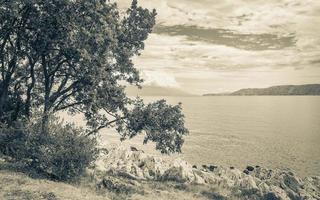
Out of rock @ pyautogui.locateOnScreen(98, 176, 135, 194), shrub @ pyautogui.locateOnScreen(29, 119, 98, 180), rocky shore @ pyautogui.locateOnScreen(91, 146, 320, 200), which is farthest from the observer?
rocky shore @ pyautogui.locateOnScreen(91, 146, 320, 200)

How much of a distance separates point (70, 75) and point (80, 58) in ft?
8.89

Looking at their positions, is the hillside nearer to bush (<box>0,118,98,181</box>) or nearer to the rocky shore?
the rocky shore

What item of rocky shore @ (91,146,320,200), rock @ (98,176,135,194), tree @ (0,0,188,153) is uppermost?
tree @ (0,0,188,153)

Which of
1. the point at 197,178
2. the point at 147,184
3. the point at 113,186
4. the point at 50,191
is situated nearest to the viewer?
the point at 50,191

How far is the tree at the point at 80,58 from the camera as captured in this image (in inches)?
762

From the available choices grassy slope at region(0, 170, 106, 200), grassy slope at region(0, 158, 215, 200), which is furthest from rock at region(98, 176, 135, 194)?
grassy slope at region(0, 170, 106, 200)

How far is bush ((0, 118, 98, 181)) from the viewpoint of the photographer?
17.1m

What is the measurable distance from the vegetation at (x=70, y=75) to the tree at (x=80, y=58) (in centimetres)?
5

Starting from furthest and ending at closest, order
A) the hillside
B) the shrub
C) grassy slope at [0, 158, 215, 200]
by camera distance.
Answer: the shrub
the hillside
grassy slope at [0, 158, 215, 200]

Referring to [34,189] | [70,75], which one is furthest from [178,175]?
[34,189]

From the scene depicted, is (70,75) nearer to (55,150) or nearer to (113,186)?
(55,150)

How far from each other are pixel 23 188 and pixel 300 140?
73382mm

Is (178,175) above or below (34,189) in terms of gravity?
below

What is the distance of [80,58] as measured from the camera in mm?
20234
